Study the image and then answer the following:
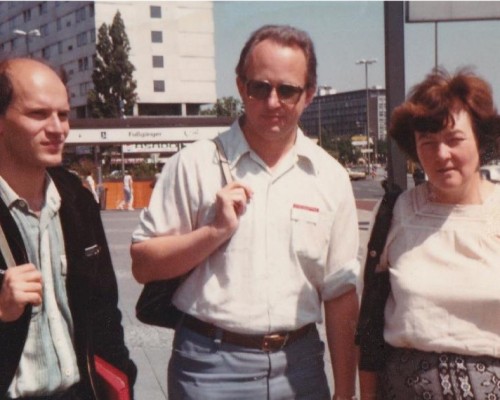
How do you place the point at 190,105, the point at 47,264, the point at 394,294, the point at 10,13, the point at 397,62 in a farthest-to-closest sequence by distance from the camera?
the point at 10,13, the point at 190,105, the point at 397,62, the point at 394,294, the point at 47,264

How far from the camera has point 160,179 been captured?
259cm

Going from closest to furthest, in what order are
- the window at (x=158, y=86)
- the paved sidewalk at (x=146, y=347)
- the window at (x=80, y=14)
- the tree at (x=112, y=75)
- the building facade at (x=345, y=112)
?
the paved sidewalk at (x=146, y=347) → the tree at (x=112, y=75) → the window at (x=80, y=14) → the window at (x=158, y=86) → the building facade at (x=345, y=112)

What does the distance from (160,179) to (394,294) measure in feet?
2.86

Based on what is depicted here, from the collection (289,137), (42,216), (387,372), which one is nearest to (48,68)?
(42,216)

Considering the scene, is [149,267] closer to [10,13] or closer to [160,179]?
[160,179]

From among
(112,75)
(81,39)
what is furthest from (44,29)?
(112,75)

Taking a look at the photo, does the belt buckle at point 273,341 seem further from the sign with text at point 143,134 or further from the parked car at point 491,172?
the sign with text at point 143,134

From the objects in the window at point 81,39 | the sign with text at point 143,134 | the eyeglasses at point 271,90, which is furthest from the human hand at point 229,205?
the window at point 81,39

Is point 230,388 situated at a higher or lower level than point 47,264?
lower

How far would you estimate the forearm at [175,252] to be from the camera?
7.97 ft

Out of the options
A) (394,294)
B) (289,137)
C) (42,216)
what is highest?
(289,137)

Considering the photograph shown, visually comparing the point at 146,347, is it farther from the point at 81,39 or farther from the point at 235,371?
the point at 81,39

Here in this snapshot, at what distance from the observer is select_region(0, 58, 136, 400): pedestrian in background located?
2.22 meters

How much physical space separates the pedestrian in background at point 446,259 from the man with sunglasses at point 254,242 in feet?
0.79
